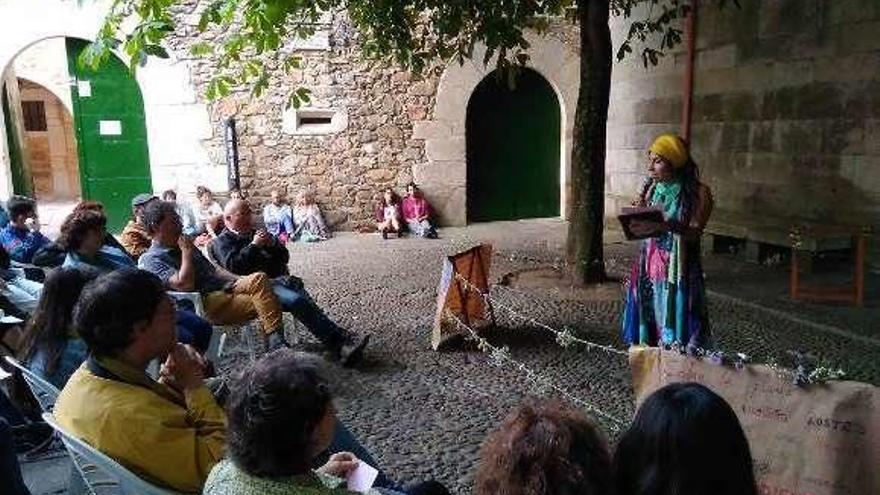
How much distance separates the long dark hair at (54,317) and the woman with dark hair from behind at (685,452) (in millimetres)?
2271

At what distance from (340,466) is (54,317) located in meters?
1.59

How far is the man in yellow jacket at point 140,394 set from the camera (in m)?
2.05

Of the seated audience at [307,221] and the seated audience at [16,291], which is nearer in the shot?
the seated audience at [16,291]

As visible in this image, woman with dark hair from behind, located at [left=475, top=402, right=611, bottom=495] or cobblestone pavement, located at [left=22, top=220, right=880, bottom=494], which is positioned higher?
woman with dark hair from behind, located at [left=475, top=402, right=611, bottom=495]

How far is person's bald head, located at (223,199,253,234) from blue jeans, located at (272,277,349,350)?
1.41 ft

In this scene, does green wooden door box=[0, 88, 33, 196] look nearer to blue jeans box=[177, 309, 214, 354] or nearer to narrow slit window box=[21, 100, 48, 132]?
blue jeans box=[177, 309, 214, 354]

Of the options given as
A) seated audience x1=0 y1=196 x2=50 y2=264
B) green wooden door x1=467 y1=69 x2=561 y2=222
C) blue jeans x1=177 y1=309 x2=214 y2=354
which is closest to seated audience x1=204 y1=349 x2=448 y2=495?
blue jeans x1=177 y1=309 x2=214 y2=354

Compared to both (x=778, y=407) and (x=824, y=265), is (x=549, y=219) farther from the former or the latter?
(x=778, y=407)

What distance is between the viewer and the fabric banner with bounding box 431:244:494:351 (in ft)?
16.6

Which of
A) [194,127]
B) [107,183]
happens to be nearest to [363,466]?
[194,127]

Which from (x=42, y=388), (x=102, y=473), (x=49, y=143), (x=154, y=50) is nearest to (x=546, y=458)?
(x=102, y=473)

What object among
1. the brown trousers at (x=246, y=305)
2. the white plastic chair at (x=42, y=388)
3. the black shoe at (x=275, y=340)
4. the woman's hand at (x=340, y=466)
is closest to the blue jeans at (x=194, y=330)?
the brown trousers at (x=246, y=305)

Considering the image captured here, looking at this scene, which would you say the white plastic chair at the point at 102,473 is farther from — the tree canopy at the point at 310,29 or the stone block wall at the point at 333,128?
the stone block wall at the point at 333,128

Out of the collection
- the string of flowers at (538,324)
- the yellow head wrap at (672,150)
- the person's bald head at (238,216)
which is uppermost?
the yellow head wrap at (672,150)
